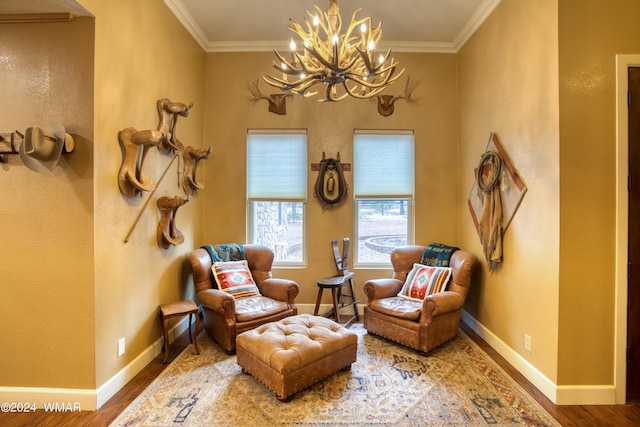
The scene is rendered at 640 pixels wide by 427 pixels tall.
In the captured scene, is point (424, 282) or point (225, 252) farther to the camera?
point (225, 252)

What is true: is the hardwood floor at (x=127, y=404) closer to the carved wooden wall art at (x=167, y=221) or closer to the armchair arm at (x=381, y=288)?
the carved wooden wall art at (x=167, y=221)

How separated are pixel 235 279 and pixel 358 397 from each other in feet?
5.95

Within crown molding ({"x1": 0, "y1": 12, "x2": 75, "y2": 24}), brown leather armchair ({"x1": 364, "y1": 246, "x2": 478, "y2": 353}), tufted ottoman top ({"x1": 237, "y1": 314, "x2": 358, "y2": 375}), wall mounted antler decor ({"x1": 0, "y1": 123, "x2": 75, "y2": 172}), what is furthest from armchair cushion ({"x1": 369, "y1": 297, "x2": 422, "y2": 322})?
crown molding ({"x1": 0, "y1": 12, "x2": 75, "y2": 24})

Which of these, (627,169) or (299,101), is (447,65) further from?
(627,169)

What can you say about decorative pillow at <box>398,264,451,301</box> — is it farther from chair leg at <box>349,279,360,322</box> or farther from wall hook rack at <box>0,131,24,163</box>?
wall hook rack at <box>0,131,24,163</box>

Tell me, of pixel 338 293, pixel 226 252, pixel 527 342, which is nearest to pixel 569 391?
pixel 527 342

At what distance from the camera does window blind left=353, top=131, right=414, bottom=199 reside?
4.05m

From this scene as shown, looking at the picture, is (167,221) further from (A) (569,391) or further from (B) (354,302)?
(A) (569,391)

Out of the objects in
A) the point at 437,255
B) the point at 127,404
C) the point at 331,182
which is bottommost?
the point at 127,404

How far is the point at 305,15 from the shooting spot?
346 cm

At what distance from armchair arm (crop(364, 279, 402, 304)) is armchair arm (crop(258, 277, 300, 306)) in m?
0.79

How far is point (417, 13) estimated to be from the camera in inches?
135

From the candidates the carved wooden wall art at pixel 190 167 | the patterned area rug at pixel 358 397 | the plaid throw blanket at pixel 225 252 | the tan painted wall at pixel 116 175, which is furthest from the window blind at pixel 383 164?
the tan painted wall at pixel 116 175

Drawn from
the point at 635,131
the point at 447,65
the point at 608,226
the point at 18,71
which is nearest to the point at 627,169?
the point at 635,131
